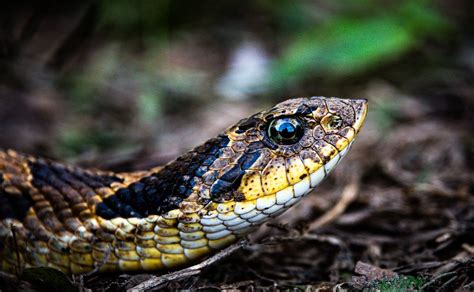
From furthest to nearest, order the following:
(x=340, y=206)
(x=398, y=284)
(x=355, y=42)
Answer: (x=355, y=42)
(x=340, y=206)
(x=398, y=284)

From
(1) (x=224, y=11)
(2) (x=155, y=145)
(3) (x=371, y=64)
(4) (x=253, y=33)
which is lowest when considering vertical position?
(2) (x=155, y=145)

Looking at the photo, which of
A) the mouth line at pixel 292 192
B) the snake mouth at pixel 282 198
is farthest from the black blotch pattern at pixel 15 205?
the mouth line at pixel 292 192

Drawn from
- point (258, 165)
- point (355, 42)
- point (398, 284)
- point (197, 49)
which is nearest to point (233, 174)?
point (258, 165)

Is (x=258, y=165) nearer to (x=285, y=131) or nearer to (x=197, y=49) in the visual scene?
(x=285, y=131)

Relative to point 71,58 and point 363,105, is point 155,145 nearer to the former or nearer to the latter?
point 71,58

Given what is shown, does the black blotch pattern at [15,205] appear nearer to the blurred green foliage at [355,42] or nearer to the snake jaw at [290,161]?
the snake jaw at [290,161]

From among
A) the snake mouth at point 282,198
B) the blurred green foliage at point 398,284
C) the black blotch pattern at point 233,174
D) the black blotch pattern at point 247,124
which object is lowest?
the blurred green foliage at point 398,284

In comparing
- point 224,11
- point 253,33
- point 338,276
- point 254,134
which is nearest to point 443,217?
point 338,276
